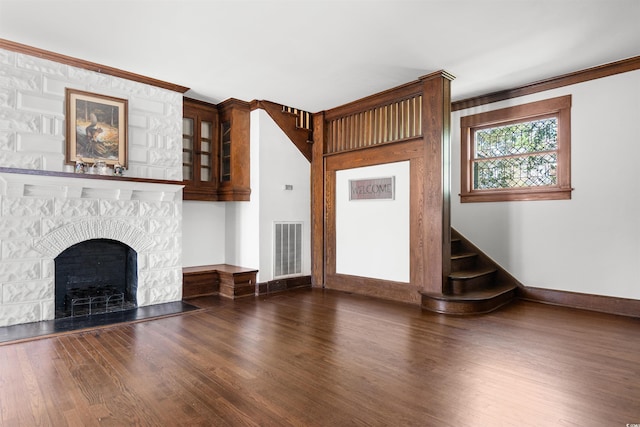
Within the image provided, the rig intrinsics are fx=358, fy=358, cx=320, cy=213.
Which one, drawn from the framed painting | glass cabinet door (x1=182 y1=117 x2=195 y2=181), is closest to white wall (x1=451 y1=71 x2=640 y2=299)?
glass cabinet door (x1=182 y1=117 x2=195 y2=181)

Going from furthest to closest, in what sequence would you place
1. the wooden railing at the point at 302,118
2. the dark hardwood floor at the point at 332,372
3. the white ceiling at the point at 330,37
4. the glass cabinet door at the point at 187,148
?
the wooden railing at the point at 302,118, the glass cabinet door at the point at 187,148, the white ceiling at the point at 330,37, the dark hardwood floor at the point at 332,372

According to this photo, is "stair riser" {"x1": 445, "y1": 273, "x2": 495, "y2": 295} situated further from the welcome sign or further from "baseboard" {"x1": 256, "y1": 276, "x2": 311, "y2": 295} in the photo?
"baseboard" {"x1": 256, "y1": 276, "x2": 311, "y2": 295}

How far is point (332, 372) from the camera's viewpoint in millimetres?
2682

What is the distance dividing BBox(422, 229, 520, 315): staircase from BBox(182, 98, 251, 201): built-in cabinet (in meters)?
3.23

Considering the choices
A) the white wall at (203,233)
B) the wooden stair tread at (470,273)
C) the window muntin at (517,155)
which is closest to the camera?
the wooden stair tread at (470,273)

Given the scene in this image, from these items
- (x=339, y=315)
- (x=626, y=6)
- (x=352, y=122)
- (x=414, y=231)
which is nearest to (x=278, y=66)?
(x=352, y=122)

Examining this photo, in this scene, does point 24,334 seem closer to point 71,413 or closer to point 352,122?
point 71,413

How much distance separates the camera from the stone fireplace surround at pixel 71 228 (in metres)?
3.79

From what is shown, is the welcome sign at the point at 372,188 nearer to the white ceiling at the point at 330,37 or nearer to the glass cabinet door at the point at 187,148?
the white ceiling at the point at 330,37

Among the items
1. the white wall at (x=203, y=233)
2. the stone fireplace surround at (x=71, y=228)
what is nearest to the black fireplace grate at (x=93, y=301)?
the stone fireplace surround at (x=71, y=228)

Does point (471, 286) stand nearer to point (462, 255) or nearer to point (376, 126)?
point (462, 255)

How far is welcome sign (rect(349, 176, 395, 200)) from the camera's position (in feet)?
17.4

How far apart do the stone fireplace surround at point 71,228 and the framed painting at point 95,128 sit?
0.33m

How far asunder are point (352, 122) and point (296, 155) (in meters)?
1.10
